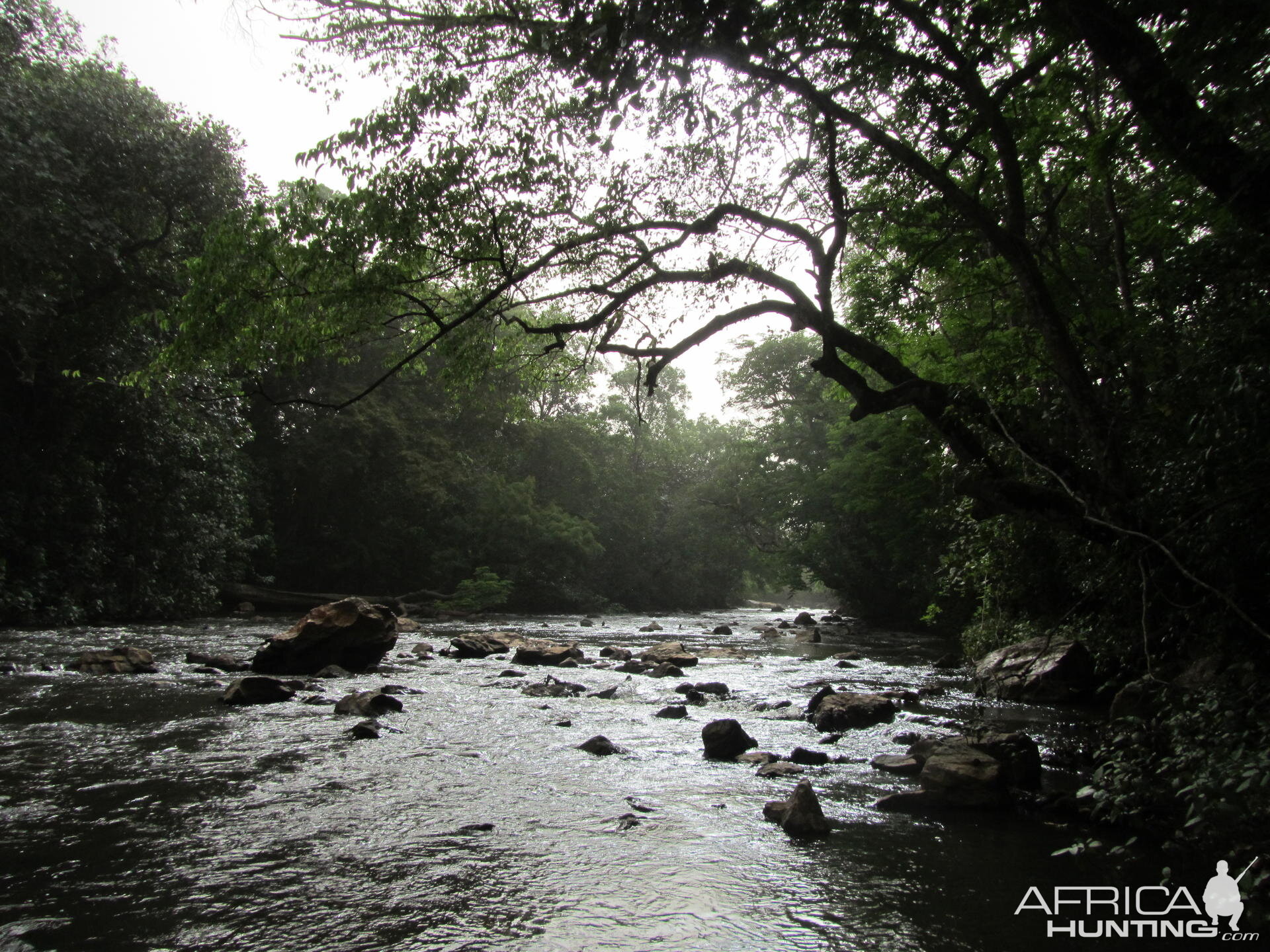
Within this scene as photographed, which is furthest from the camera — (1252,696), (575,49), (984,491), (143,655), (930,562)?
(930,562)

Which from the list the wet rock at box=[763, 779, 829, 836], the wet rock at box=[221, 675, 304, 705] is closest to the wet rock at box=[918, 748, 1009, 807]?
the wet rock at box=[763, 779, 829, 836]

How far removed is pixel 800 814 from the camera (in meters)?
5.07

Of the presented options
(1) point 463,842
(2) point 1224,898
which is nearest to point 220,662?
(1) point 463,842

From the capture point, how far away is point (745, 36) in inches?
232

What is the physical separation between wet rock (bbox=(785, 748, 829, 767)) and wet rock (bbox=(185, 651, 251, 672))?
8.53 m

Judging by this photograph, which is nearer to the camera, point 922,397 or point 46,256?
point 922,397

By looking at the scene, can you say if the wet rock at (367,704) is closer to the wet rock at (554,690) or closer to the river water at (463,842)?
the river water at (463,842)

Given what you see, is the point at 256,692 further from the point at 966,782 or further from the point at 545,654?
the point at 966,782

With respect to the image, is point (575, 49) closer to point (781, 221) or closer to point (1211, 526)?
point (781, 221)

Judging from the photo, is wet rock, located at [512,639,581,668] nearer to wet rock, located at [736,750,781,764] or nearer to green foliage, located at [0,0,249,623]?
wet rock, located at [736,750,781,764]

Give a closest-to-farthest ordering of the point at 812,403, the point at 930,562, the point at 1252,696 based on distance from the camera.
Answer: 1. the point at 1252,696
2. the point at 930,562
3. the point at 812,403

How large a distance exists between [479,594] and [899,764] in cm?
2380

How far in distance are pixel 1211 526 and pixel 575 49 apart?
4571 mm

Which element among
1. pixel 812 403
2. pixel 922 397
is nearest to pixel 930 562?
pixel 812 403
